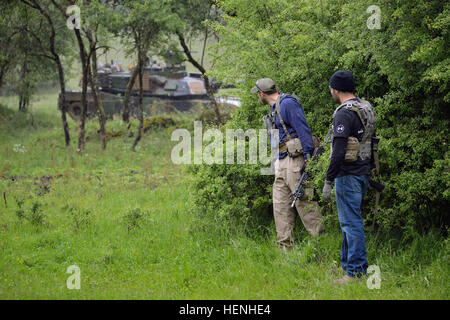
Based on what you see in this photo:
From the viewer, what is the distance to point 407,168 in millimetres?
4980

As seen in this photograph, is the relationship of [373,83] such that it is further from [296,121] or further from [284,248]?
[284,248]

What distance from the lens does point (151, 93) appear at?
18891 mm

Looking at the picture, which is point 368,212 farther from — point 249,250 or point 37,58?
point 37,58

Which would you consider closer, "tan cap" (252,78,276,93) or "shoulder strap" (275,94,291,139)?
"shoulder strap" (275,94,291,139)

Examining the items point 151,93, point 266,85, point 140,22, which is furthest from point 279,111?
point 151,93

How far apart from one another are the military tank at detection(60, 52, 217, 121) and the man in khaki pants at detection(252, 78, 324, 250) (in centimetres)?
1312

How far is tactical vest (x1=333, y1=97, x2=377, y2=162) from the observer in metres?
4.29

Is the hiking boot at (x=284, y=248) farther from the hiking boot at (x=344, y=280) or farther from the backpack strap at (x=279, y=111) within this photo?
the backpack strap at (x=279, y=111)

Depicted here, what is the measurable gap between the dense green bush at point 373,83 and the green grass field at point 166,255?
0.39 meters

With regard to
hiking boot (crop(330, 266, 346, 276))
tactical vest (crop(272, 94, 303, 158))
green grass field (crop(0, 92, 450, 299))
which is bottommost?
green grass field (crop(0, 92, 450, 299))

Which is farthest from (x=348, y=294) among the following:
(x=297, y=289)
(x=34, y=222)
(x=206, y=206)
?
(x=34, y=222)

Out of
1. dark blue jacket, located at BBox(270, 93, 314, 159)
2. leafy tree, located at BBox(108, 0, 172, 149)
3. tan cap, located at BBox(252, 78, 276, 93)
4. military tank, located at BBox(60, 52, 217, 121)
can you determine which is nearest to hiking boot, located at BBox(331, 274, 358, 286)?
dark blue jacket, located at BBox(270, 93, 314, 159)

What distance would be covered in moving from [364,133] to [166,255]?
9.01ft

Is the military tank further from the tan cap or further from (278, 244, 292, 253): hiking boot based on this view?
(278, 244, 292, 253): hiking boot
